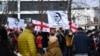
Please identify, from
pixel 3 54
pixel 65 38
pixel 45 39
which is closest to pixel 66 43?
pixel 65 38

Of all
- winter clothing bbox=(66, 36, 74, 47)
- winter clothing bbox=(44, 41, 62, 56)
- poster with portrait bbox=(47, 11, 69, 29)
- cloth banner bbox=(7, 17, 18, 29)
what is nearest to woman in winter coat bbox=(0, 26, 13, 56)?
winter clothing bbox=(44, 41, 62, 56)

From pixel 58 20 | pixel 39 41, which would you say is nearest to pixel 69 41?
pixel 39 41

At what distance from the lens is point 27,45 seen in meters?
12.2

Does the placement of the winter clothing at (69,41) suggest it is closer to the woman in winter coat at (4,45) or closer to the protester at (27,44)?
the protester at (27,44)

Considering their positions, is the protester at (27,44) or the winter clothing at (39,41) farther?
the winter clothing at (39,41)

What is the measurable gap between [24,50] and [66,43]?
1027cm

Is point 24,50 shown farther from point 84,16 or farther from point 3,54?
point 84,16

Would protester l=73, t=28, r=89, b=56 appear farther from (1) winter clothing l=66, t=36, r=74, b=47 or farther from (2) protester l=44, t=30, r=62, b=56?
(1) winter clothing l=66, t=36, r=74, b=47

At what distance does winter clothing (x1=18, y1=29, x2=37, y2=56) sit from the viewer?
12164 mm

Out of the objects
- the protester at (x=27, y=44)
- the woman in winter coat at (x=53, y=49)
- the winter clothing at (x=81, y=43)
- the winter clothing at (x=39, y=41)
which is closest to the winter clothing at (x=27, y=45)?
the protester at (x=27, y=44)

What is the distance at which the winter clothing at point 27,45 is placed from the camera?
12.2 m

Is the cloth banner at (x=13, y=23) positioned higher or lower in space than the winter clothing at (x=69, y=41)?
lower

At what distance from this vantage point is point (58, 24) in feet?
87.6

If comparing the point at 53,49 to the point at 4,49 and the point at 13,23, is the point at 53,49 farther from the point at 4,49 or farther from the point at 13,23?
the point at 13,23
